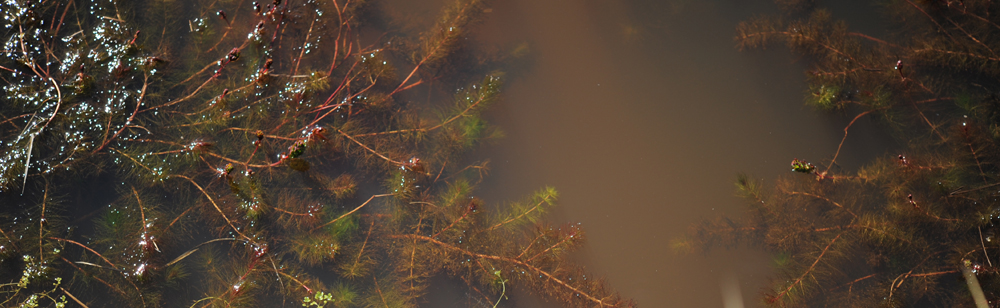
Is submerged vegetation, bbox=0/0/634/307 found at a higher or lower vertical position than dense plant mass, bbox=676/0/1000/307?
higher

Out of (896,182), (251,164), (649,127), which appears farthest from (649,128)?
(251,164)

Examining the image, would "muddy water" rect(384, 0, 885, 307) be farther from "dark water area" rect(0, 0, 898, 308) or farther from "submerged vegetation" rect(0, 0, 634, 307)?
"submerged vegetation" rect(0, 0, 634, 307)

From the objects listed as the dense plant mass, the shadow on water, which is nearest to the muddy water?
the shadow on water

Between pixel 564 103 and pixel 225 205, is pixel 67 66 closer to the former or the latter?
pixel 225 205

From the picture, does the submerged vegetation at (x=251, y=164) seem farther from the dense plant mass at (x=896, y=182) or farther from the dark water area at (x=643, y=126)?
the dense plant mass at (x=896, y=182)

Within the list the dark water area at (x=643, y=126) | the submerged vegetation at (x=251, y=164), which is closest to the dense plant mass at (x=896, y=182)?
the dark water area at (x=643, y=126)
